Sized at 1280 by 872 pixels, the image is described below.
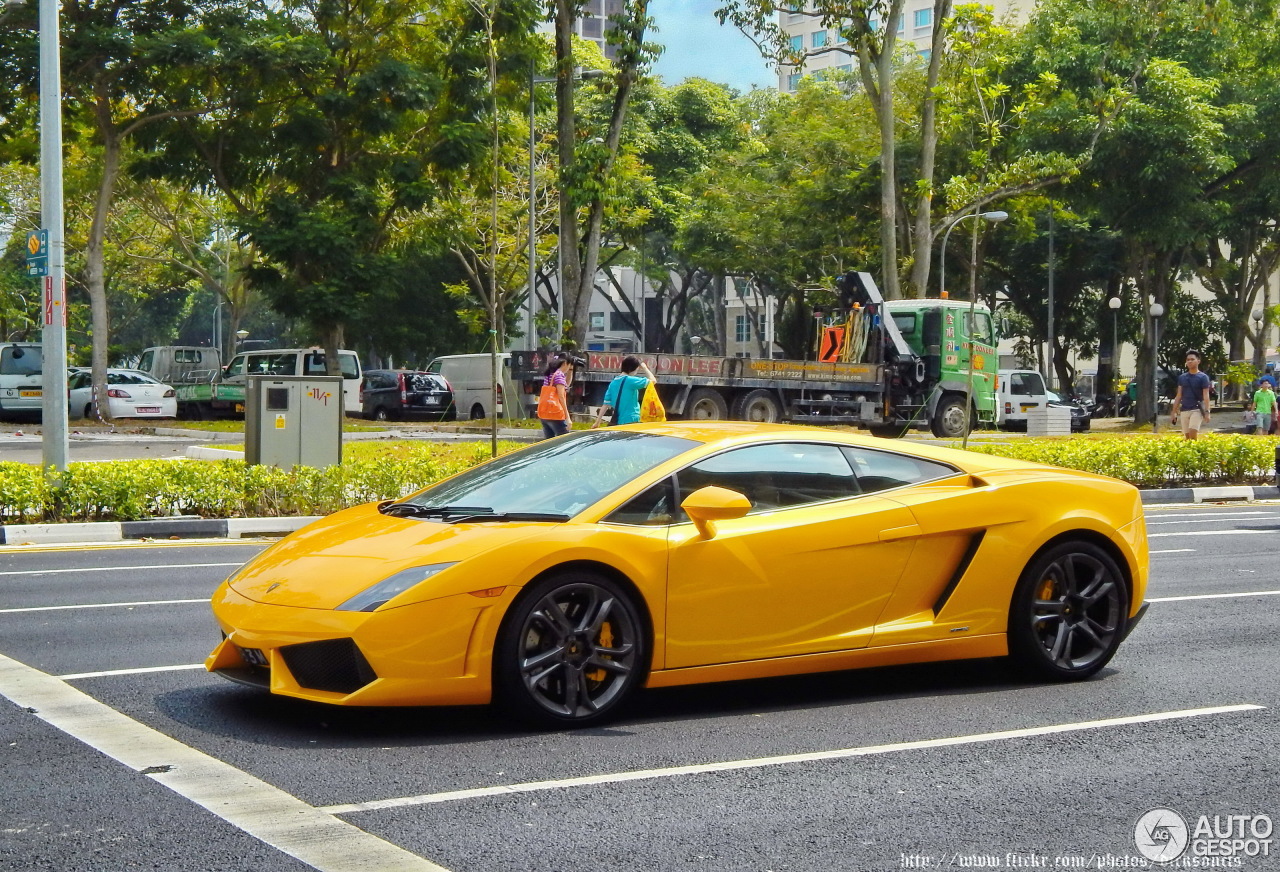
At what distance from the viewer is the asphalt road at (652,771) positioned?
4285 mm

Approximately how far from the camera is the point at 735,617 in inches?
237

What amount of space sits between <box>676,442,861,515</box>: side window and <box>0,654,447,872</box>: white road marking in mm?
2177

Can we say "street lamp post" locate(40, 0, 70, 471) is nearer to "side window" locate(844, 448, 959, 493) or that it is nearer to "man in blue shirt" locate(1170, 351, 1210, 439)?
"side window" locate(844, 448, 959, 493)

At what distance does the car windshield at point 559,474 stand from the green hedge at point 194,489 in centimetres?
764

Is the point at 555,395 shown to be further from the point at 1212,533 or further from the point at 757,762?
the point at 757,762

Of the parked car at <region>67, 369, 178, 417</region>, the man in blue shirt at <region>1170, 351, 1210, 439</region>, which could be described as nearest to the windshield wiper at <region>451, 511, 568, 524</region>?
the man in blue shirt at <region>1170, 351, 1210, 439</region>

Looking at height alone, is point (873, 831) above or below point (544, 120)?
below

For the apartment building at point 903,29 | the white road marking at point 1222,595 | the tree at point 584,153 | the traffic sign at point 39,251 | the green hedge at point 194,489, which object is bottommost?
the white road marking at point 1222,595

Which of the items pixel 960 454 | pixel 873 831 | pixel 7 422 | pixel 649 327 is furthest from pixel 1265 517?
pixel 649 327

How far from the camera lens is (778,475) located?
20.9ft

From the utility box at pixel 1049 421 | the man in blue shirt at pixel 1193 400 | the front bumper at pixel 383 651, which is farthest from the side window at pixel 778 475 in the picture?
the utility box at pixel 1049 421

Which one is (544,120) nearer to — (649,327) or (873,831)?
(649,327)

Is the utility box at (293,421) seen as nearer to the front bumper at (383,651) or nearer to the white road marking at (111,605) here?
the white road marking at (111,605)

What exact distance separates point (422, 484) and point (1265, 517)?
938cm
